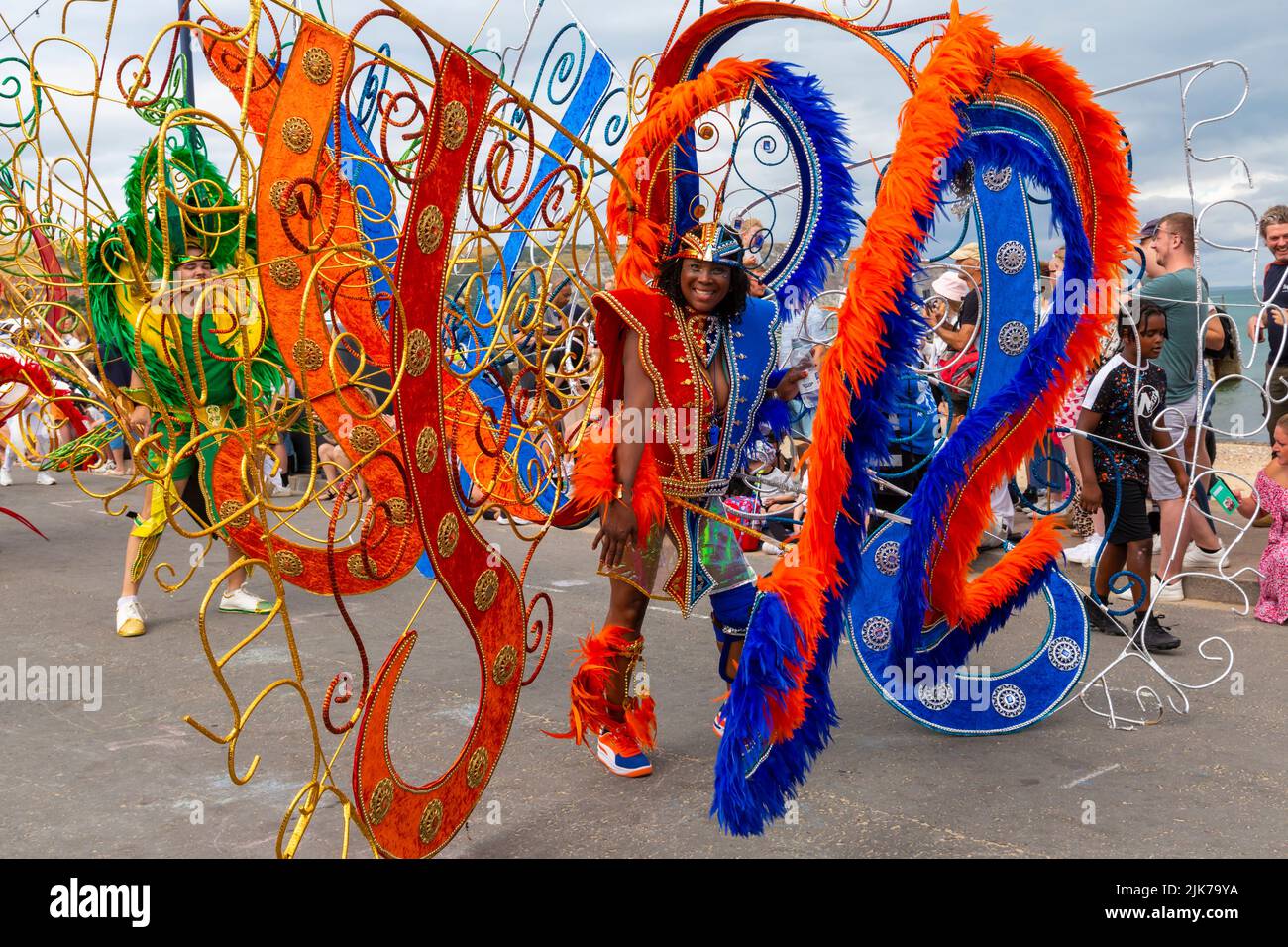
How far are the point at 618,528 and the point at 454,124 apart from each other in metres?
1.32

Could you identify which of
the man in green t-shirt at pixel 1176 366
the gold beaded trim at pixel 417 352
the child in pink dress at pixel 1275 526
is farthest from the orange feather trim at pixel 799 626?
the child in pink dress at pixel 1275 526

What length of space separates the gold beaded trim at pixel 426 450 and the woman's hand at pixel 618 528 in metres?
0.80

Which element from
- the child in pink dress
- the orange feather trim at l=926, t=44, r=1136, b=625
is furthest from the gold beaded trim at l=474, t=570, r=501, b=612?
the child in pink dress

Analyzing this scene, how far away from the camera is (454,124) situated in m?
2.63

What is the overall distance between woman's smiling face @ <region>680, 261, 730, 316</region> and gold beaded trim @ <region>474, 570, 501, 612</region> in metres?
1.12

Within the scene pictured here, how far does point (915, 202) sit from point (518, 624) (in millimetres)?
1531

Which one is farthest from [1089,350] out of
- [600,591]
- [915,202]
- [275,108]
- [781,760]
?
[600,591]

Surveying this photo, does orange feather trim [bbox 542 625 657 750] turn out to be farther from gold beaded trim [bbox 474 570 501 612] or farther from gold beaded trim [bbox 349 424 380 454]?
gold beaded trim [bbox 349 424 380 454]

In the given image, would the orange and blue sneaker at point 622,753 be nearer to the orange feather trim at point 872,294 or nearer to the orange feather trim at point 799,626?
the orange feather trim at point 799,626

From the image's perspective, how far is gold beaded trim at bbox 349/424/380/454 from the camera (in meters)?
3.71

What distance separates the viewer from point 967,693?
12.9 feet

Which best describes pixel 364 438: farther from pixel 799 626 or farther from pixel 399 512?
pixel 799 626

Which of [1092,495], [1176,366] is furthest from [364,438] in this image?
[1176,366]

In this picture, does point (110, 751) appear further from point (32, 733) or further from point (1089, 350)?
point (1089, 350)
